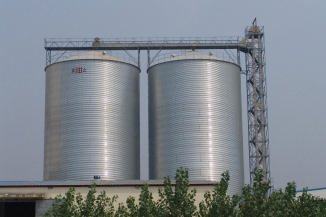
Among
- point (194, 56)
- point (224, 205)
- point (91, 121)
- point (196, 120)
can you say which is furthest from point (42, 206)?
point (194, 56)

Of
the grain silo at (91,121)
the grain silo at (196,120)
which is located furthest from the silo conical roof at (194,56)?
the grain silo at (91,121)

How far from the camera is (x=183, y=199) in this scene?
2423 cm

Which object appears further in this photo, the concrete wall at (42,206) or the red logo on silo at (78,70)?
the red logo on silo at (78,70)

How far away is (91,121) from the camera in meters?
45.2

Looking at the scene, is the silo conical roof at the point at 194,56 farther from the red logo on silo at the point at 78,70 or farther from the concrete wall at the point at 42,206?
the concrete wall at the point at 42,206

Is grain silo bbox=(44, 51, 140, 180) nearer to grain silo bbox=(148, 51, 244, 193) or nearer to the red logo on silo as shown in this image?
the red logo on silo

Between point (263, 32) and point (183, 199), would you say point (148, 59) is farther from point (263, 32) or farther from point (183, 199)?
point (183, 199)

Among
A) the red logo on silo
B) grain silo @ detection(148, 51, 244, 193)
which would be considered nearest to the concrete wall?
grain silo @ detection(148, 51, 244, 193)

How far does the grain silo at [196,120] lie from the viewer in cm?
4450

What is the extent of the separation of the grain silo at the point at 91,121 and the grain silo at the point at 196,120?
2.50 metres

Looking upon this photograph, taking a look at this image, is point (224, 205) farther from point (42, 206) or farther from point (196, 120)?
point (196, 120)

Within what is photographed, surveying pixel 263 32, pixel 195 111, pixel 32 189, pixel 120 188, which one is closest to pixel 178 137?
pixel 195 111

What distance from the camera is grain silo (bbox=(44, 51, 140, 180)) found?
4478 centimetres

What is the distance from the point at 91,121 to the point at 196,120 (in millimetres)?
8877
